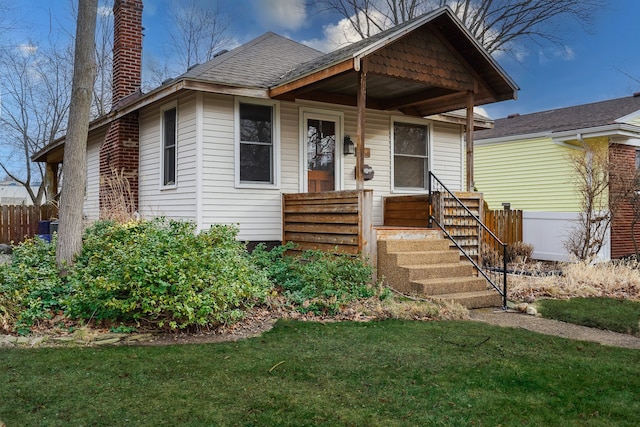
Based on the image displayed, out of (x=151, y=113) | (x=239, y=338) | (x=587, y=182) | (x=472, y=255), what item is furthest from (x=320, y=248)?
(x=587, y=182)

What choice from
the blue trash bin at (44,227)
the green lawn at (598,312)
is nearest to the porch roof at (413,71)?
the green lawn at (598,312)

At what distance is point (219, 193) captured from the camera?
8.83 metres

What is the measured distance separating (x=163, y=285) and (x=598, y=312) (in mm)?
5510

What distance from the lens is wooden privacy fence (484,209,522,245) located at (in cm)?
1274

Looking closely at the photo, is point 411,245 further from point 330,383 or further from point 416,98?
point 330,383

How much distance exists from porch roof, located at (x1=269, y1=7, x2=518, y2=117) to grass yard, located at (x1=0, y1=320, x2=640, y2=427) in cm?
424

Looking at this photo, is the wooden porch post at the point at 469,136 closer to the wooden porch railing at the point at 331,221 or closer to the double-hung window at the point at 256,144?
the wooden porch railing at the point at 331,221

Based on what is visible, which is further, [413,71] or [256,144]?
[256,144]

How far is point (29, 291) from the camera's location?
5.75 metres

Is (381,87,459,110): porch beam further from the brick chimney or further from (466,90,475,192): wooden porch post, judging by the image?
the brick chimney

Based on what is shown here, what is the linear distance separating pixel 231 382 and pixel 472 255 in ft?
20.2

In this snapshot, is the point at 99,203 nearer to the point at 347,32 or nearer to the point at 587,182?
the point at 587,182

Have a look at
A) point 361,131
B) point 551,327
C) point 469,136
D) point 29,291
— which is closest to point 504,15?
point 469,136

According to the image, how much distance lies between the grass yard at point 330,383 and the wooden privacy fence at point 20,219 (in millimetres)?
11874
